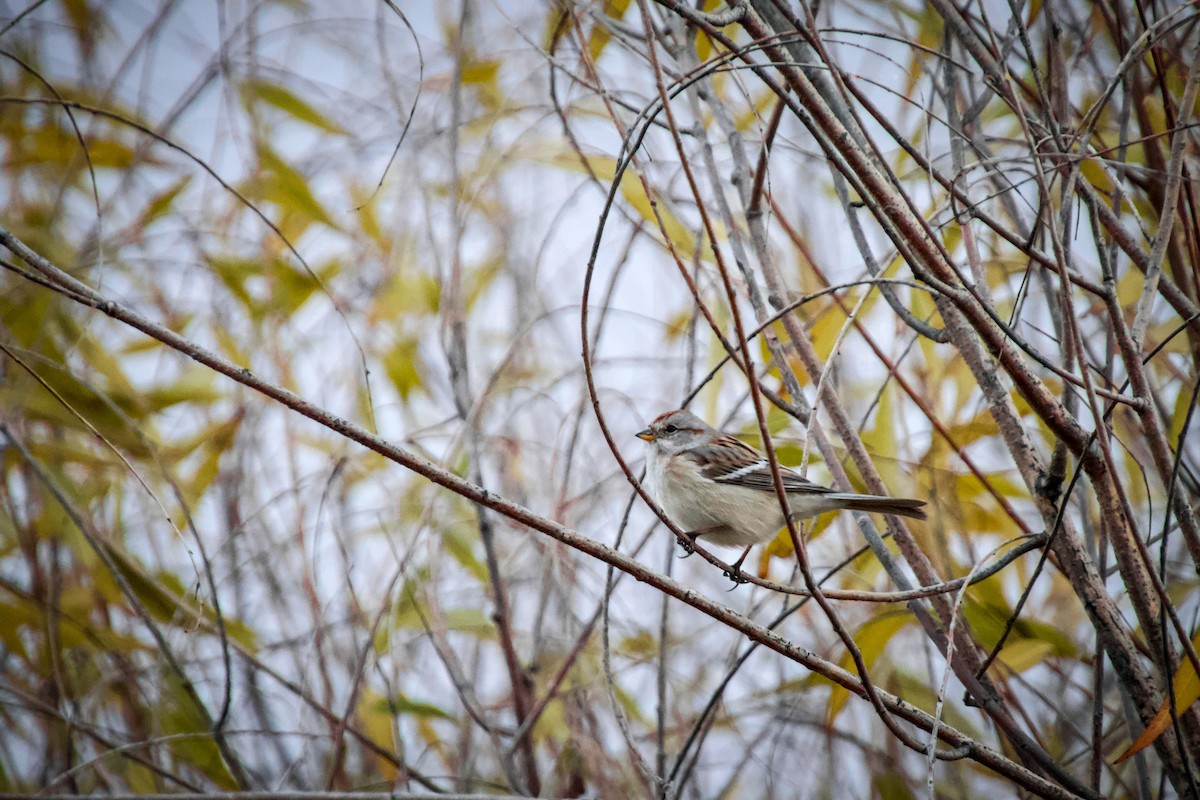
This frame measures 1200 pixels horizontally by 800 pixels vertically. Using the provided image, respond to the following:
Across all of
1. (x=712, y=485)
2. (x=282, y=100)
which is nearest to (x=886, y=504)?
(x=712, y=485)

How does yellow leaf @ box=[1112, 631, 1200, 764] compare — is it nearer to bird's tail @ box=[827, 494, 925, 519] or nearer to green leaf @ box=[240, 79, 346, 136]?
bird's tail @ box=[827, 494, 925, 519]

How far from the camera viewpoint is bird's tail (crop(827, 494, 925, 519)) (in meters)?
1.75

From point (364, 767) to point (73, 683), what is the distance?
91cm

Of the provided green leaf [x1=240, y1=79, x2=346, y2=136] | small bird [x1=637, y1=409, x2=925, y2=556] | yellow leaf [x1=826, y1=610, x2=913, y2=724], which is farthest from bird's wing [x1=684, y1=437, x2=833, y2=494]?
green leaf [x1=240, y1=79, x2=346, y2=136]

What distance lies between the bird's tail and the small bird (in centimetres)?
19

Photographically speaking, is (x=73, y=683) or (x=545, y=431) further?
(x=545, y=431)

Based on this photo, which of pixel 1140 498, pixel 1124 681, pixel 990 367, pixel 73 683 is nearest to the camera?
pixel 1124 681

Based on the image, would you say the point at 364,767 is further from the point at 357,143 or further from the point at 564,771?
the point at 357,143

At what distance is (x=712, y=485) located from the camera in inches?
96.3

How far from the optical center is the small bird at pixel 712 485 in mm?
2303

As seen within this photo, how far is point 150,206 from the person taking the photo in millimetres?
2668

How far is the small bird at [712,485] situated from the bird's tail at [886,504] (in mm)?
185

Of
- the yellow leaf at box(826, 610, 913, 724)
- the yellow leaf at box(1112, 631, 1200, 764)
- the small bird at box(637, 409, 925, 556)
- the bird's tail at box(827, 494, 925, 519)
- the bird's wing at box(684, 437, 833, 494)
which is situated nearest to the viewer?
the yellow leaf at box(1112, 631, 1200, 764)

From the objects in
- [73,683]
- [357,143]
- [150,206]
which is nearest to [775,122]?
[357,143]
